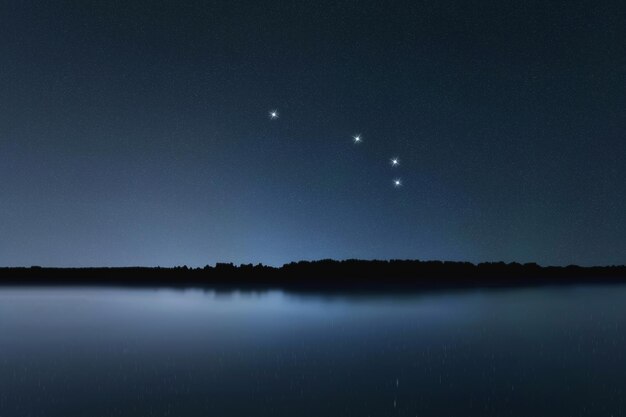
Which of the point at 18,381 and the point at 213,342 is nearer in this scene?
the point at 18,381

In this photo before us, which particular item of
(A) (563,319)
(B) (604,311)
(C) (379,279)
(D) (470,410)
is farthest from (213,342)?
(C) (379,279)

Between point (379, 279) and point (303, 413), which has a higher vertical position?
point (379, 279)

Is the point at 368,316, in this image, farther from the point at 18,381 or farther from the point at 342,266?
the point at 342,266

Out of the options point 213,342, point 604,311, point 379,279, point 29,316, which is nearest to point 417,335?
point 213,342

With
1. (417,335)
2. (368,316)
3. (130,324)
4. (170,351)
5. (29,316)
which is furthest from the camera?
(29,316)

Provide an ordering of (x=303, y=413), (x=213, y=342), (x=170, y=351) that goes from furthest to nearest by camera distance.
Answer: (x=213, y=342)
(x=170, y=351)
(x=303, y=413)

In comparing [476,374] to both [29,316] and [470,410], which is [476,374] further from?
[29,316]
